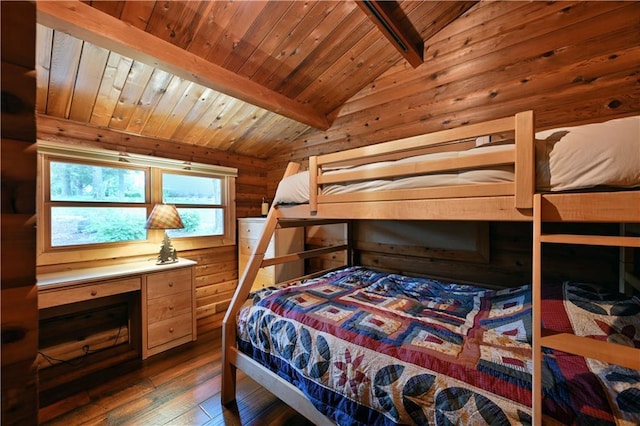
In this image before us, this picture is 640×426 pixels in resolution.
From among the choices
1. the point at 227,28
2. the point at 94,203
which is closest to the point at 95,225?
the point at 94,203

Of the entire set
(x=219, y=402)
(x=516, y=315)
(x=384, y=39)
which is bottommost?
(x=219, y=402)

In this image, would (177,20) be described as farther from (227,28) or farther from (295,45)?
(295,45)

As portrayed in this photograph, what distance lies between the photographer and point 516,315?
1290 millimetres

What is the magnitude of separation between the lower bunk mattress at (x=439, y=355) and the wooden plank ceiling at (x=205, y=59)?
187 cm

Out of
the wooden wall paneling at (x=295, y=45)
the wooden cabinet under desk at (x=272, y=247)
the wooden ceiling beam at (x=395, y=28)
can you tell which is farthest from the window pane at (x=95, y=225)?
the wooden ceiling beam at (x=395, y=28)

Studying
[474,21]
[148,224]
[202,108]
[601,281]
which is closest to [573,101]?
[474,21]

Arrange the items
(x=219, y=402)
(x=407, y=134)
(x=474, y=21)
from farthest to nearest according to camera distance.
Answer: (x=407, y=134)
(x=474, y=21)
(x=219, y=402)

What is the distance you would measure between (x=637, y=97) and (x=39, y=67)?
3.95m

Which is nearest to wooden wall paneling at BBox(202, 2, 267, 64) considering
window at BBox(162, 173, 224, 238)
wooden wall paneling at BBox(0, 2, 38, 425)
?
window at BBox(162, 173, 224, 238)

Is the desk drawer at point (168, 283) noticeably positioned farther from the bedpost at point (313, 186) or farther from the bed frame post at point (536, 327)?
the bed frame post at point (536, 327)

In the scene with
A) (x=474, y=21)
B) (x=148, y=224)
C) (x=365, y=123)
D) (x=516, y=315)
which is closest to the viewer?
(x=516, y=315)

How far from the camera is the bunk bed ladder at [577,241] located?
715 millimetres

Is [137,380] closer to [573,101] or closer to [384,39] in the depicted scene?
[384,39]

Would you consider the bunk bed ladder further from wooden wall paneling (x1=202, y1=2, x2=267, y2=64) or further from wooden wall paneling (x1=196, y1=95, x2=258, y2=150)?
wooden wall paneling (x1=196, y1=95, x2=258, y2=150)
